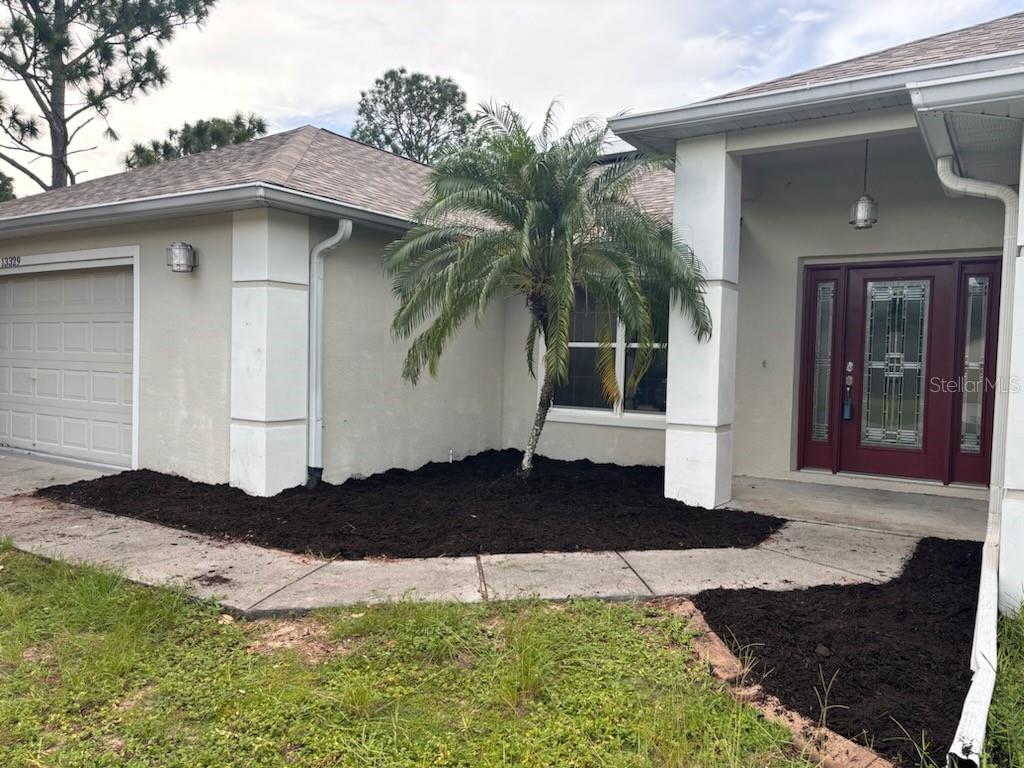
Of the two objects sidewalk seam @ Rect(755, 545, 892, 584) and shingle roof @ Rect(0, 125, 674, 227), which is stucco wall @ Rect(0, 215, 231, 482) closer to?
shingle roof @ Rect(0, 125, 674, 227)

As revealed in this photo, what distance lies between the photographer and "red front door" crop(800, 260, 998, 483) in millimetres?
7496

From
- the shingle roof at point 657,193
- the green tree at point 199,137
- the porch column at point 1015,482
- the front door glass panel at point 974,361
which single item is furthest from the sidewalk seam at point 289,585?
the green tree at point 199,137

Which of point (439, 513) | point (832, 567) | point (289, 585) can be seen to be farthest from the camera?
point (439, 513)

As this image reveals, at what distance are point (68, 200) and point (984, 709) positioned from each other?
1106 centimetres

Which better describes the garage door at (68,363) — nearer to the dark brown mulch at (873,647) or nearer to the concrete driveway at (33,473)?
the concrete driveway at (33,473)

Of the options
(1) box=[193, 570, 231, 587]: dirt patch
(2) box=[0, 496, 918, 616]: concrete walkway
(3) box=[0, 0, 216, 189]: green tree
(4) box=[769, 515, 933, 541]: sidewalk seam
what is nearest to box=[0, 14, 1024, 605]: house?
(4) box=[769, 515, 933, 541]: sidewalk seam

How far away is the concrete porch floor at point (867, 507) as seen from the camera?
6.21 m

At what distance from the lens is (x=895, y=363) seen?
786 cm

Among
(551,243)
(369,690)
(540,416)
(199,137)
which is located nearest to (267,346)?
(540,416)

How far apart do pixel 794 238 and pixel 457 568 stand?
18.4 ft

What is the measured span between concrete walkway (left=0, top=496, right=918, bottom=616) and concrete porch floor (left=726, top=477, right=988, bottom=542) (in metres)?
0.45

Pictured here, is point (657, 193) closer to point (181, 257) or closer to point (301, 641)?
point (181, 257)

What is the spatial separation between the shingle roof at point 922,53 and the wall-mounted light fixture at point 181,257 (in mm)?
5273

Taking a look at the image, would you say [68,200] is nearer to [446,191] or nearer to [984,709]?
[446,191]
